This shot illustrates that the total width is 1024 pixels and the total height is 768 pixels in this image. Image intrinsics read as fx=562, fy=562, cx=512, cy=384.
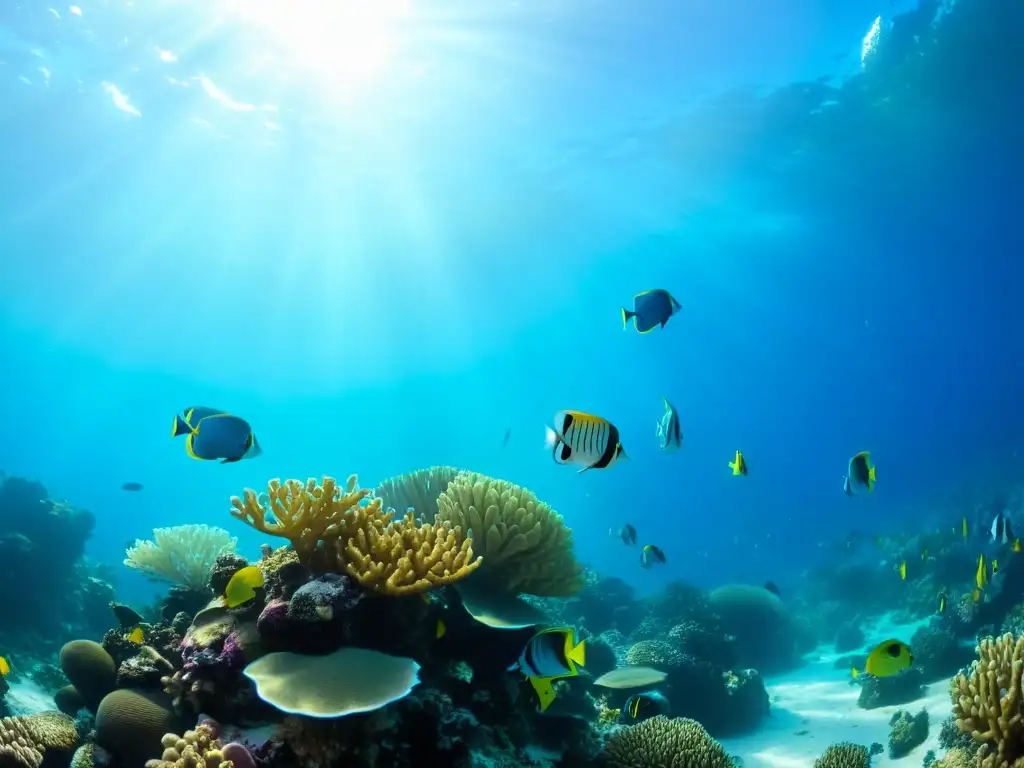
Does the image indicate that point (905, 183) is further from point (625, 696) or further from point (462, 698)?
point (462, 698)

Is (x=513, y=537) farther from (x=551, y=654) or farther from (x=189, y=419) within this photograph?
(x=189, y=419)

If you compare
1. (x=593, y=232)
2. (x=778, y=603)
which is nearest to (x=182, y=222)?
(x=593, y=232)

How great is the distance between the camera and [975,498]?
32250mm

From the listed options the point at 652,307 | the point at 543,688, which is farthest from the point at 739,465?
the point at 543,688

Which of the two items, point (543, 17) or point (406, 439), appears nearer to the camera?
point (543, 17)

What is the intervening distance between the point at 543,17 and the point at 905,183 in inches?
958

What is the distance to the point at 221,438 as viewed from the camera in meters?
4.34

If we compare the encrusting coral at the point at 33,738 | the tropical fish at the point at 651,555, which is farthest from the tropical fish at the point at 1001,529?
the encrusting coral at the point at 33,738

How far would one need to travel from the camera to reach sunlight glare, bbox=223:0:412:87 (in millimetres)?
23203

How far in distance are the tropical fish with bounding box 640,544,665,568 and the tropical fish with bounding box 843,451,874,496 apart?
4.80 m

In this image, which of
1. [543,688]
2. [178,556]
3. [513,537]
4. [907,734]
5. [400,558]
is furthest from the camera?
[907,734]

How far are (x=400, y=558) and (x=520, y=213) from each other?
1414 inches

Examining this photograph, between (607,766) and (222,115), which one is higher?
(222,115)

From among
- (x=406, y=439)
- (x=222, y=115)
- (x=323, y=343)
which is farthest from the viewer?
(x=406, y=439)
